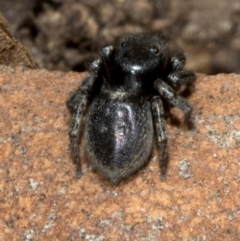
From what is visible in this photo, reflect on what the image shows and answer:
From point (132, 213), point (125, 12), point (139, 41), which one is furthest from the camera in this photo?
point (125, 12)

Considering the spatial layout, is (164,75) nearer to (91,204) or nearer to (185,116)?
(185,116)

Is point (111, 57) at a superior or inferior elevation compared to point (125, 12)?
superior

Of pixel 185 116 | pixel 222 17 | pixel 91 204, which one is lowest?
pixel 222 17

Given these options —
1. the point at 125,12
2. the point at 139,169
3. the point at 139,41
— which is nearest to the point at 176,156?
the point at 139,169

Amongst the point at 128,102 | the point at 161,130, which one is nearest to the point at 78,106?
the point at 128,102

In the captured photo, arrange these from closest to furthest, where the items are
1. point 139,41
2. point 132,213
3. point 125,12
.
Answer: point 132,213, point 139,41, point 125,12

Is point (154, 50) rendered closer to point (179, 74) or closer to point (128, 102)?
point (179, 74)

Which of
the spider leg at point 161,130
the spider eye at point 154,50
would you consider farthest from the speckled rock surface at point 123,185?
the spider eye at point 154,50
